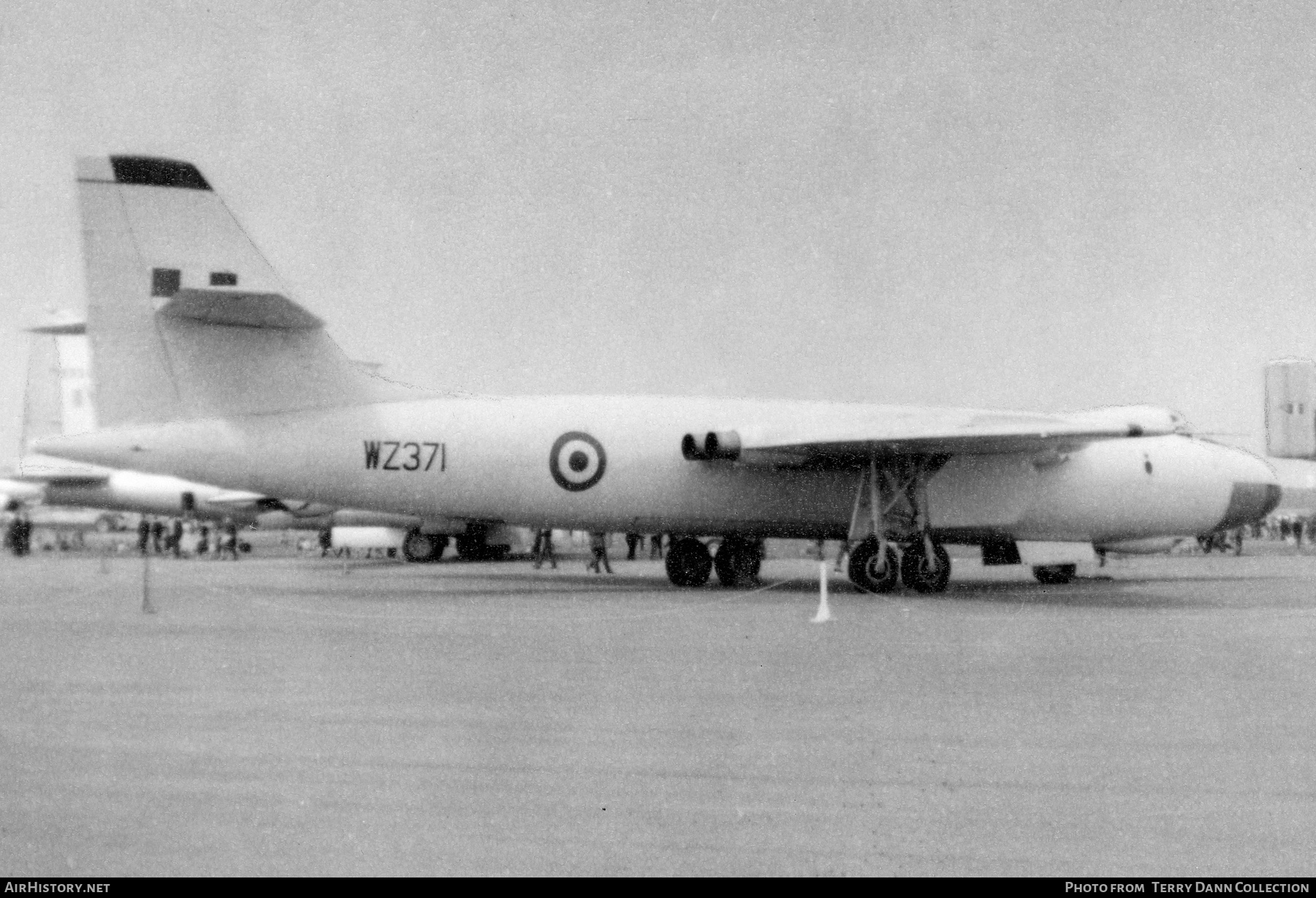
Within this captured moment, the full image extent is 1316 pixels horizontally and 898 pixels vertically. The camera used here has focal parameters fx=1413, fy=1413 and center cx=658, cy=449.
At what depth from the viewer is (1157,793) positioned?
6043 millimetres

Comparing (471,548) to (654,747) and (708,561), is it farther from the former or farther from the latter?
(654,747)

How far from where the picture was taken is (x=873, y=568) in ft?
67.2

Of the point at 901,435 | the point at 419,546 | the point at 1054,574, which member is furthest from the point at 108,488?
the point at 901,435

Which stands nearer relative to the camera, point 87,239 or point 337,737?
point 337,737

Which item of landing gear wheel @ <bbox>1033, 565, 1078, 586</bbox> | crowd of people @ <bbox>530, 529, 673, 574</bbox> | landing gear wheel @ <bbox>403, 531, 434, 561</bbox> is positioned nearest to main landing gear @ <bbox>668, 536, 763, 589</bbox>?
crowd of people @ <bbox>530, 529, 673, 574</bbox>

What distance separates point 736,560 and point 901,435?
15.8 feet

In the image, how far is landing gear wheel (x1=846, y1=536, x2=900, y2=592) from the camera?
20438 mm

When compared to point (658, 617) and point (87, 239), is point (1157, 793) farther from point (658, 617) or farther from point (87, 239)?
point (87, 239)

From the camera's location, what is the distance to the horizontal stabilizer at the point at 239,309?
1697 centimetres

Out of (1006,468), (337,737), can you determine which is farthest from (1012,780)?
(1006,468)

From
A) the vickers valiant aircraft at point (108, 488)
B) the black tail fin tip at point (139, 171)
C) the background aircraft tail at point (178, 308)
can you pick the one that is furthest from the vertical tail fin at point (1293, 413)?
the vickers valiant aircraft at point (108, 488)

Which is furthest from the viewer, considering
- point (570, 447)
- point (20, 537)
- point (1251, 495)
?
point (20, 537)
